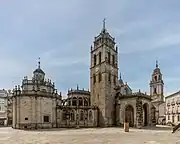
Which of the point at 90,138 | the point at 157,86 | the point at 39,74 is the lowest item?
the point at 90,138

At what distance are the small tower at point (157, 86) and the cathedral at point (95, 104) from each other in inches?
1074

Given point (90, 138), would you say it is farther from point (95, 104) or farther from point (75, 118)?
point (95, 104)

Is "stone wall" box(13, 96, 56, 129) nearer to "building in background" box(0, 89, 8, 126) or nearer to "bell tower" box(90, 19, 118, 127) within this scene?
"bell tower" box(90, 19, 118, 127)

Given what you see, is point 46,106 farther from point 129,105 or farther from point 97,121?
point 129,105

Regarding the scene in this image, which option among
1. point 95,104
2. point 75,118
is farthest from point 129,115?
point 75,118

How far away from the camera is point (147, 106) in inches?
1879

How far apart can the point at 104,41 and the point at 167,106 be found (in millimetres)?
37824

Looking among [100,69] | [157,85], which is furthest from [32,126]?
[157,85]

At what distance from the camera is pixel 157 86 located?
73688 mm

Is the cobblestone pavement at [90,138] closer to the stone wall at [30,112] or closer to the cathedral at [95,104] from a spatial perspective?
the stone wall at [30,112]

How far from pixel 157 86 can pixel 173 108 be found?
9.05m

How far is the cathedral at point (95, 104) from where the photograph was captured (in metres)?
39.4

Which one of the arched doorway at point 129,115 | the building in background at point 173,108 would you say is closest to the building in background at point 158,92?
the building in background at point 173,108

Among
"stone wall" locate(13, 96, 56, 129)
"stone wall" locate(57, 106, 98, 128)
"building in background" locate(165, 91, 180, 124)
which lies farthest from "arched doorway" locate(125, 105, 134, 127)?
"building in background" locate(165, 91, 180, 124)
